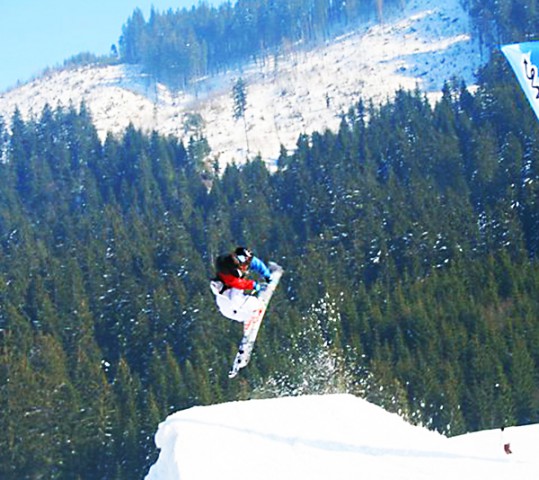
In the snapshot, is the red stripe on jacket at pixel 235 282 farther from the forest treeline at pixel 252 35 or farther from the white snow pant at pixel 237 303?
the forest treeline at pixel 252 35

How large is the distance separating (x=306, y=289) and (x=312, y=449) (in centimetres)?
5207

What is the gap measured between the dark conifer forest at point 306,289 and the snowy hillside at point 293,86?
42.2m

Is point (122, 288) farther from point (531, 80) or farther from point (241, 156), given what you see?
point (241, 156)

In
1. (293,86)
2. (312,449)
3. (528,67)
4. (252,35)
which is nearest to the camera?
(312,449)

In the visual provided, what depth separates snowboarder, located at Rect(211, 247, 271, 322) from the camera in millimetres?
14039

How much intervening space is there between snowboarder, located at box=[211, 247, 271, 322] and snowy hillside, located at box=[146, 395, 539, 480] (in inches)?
60.4

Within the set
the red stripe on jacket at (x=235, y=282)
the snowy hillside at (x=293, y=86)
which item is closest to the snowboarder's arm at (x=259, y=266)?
the red stripe on jacket at (x=235, y=282)

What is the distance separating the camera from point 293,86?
166m

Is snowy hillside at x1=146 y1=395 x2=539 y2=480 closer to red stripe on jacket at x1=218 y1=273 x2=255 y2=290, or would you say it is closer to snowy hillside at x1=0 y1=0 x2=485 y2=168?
red stripe on jacket at x1=218 y1=273 x2=255 y2=290

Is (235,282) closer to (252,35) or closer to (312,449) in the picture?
(312,449)

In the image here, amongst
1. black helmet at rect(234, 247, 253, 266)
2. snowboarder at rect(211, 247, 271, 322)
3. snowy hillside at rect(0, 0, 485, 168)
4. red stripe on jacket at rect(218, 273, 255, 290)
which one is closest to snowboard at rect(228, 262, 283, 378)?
snowboarder at rect(211, 247, 271, 322)

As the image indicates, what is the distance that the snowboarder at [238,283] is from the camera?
14039 mm

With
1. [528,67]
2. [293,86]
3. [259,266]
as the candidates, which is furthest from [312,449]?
[293,86]

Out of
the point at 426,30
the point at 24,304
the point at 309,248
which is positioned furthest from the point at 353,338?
the point at 426,30
